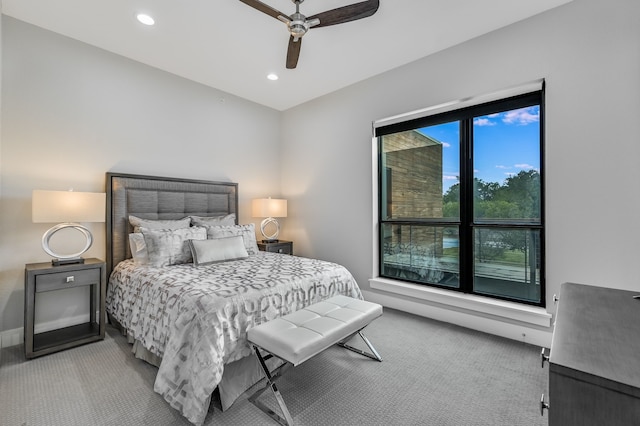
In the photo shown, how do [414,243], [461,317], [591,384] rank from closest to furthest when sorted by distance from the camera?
[591,384], [461,317], [414,243]

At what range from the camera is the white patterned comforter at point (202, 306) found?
5.58 feet

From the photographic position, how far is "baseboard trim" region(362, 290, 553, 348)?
2561 millimetres

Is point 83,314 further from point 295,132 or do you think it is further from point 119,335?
point 295,132

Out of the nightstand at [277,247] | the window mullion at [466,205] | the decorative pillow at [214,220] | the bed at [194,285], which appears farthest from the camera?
the nightstand at [277,247]

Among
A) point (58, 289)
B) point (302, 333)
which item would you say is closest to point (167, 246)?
point (58, 289)

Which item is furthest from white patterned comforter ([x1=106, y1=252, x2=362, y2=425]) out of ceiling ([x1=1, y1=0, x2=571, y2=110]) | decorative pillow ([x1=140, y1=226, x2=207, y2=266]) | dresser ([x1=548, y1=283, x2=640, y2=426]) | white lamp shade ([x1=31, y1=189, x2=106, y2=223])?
ceiling ([x1=1, y1=0, x2=571, y2=110])

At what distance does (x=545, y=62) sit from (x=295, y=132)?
10.4ft

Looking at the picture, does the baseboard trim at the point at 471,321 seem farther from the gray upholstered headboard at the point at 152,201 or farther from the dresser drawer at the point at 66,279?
the dresser drawer at the point at 66,279

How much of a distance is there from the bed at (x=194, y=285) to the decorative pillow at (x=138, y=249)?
11mm

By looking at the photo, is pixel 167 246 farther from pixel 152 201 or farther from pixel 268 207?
pixel 268 207

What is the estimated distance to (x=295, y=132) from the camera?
4664 mm

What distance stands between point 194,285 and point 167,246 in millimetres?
919

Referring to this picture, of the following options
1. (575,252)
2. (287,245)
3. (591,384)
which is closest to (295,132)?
(287,245)

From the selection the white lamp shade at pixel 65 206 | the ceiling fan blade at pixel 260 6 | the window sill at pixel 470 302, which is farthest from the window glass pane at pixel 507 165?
the white lamp shade at pixel 65 206
